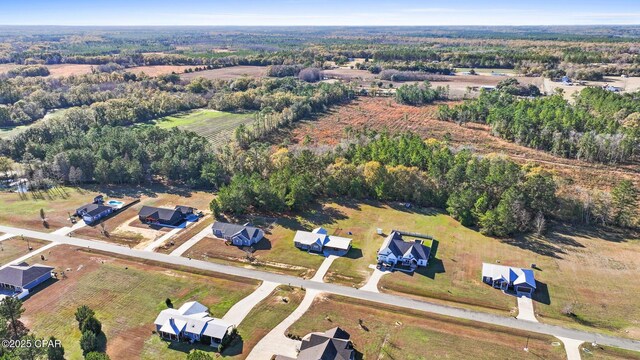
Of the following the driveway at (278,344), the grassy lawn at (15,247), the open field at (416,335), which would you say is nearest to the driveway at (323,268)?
the open field at (416,335)

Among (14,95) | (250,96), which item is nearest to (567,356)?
(250,96)

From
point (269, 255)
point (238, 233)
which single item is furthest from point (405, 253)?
point (238, 233)

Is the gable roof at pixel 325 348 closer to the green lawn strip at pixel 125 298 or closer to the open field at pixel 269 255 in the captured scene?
the green lawn strip at pixel 125 298

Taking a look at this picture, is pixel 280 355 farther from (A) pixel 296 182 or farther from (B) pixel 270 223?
(A) pixel 296 182

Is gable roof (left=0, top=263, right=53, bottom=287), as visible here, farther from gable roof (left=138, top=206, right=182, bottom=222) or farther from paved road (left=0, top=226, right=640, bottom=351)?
gable roof (left=138, top=206, right=182, bottom=222)

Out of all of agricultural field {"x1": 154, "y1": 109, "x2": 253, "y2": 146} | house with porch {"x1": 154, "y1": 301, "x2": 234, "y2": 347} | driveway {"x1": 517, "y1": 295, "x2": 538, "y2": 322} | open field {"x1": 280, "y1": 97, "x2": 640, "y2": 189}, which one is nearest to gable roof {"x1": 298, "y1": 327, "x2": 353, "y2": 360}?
house with porch {"x1": 154, "y1": 301, "x2": 234, "y2": 347}
